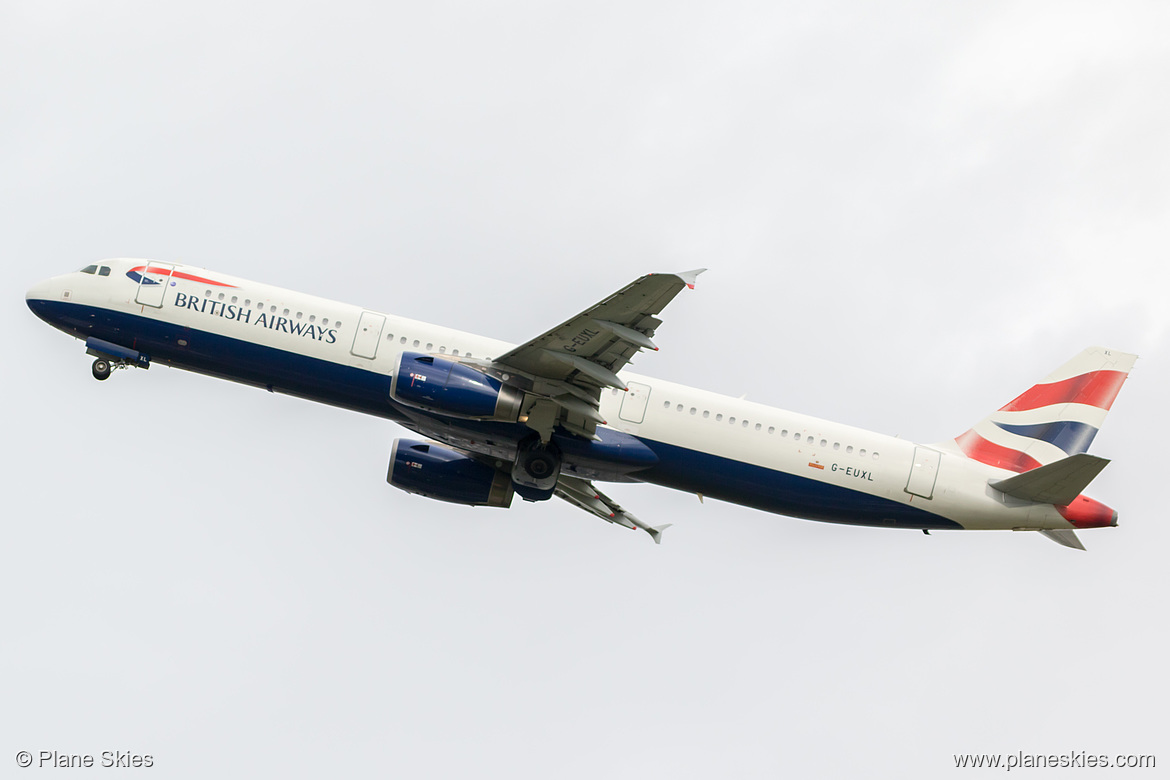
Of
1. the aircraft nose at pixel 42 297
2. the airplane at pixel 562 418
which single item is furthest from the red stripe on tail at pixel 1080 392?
the aircraft nose at pixel 42 297

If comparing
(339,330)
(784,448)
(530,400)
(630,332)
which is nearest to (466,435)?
(530,400)

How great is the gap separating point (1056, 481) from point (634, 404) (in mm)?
12404

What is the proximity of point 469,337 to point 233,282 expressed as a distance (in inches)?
293

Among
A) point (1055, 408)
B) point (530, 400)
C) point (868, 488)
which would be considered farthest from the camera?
point (1055, 408)

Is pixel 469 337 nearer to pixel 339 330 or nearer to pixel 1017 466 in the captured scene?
pixel 339 330

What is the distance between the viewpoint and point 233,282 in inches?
1288

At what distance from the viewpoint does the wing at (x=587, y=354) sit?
26.9 m

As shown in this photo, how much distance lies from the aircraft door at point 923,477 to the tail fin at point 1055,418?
212cm

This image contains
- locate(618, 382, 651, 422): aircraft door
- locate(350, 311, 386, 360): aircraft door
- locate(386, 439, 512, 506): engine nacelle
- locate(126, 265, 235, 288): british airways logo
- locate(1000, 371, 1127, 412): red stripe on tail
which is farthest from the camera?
locate(386, 439, 512, 506): engine nacelle

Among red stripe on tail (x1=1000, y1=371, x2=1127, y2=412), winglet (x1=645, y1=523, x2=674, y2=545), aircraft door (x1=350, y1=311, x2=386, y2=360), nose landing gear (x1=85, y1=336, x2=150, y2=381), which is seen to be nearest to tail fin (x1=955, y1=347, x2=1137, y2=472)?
red stripe on tail (x1=1000, y1=371, x2=1127, y2=412)

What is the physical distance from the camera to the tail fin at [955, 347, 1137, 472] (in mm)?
34094

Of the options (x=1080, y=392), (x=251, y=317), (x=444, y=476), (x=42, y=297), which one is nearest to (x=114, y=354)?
(x=42, y=297)

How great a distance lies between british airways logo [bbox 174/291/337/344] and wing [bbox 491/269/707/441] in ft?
18.3

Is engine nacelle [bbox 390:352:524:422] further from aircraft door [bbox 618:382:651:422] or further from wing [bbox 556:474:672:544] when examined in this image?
wing [bbox 556:474:672:544]
